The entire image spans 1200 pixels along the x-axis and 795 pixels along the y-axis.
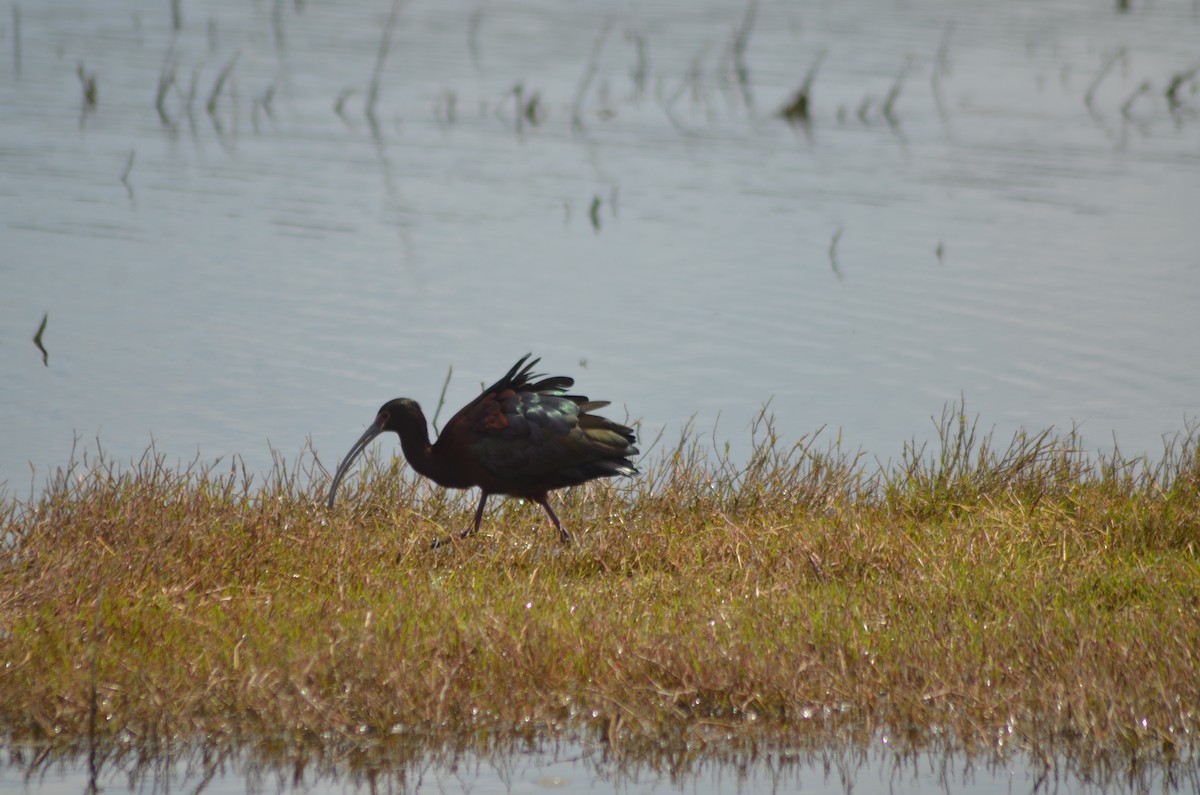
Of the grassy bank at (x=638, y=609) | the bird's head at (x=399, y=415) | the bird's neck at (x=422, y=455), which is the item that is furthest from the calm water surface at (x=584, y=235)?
the bird's neck at (x=422, y=455)

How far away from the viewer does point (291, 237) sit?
1625cm

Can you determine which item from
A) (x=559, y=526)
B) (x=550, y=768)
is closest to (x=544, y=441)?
(x=559, y=526)

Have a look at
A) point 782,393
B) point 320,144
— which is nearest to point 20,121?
point 320,144

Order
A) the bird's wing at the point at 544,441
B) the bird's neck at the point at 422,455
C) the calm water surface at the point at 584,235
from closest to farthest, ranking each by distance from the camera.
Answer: the bird's wing at the point at 544,441 < the bird's neck at the point at 422,455 < the calm water surface at the point at 584,235

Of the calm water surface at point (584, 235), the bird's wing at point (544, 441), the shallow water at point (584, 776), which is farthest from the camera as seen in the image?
the calm water surface at point (584, 235)

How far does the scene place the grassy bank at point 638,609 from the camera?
19.7 ft

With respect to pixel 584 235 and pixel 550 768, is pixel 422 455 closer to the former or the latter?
pixel 550 768

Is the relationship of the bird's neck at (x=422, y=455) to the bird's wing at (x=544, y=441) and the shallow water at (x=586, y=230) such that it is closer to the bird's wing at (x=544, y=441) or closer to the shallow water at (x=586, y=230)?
the bird's wing at (x=544, y=441)

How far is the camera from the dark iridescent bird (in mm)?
7816

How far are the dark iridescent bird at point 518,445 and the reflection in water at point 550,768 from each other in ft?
6.69

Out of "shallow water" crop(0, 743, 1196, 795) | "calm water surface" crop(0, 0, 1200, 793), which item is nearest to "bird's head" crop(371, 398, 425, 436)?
"calm water surface" crop(0, 0, 1200, 793)

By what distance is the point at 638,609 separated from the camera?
23.2 feet

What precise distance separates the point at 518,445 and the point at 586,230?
955 cm

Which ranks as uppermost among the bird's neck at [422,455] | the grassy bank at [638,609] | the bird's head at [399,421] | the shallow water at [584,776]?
the bird's head at [399,421]
